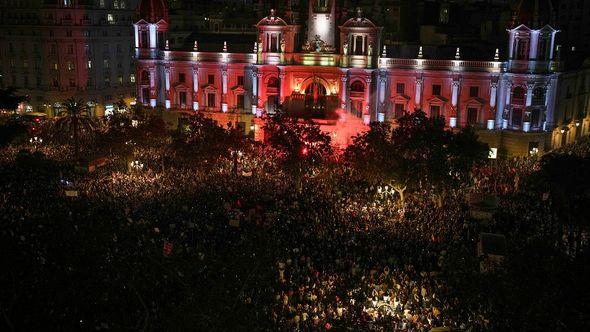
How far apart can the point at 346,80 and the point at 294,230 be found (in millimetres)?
30617

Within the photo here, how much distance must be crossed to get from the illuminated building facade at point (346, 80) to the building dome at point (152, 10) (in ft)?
0.38

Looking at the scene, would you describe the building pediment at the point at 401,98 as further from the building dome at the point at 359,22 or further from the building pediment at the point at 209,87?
the building pediment at the point at 209,87

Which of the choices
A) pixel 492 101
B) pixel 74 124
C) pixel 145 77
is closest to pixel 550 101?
pixel 492 101

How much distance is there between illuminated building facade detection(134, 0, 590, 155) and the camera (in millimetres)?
58875

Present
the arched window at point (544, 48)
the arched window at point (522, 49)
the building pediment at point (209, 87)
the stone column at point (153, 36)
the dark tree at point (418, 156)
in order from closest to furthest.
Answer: the dark tree at point (418, 156) → the arched window at point (544, 48) → the arched window at point (522, 49) → the building pediment at point (209, 87) → the stone column at point (153, 36)

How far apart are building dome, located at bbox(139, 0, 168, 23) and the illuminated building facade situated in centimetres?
11

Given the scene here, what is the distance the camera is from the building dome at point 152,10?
6962 centimetres

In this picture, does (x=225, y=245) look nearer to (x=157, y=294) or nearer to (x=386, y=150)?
(x=157, y=294)

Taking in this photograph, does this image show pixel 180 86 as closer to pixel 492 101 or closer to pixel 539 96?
pixel 492 101

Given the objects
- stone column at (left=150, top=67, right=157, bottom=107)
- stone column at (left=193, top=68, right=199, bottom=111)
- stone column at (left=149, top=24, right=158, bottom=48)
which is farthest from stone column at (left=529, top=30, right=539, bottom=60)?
stone column at (left=150, top=67, right=157, bottom=107)

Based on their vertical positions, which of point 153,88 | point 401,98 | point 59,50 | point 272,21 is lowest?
point 153,88

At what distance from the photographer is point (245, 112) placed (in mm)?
68000

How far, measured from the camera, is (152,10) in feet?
228

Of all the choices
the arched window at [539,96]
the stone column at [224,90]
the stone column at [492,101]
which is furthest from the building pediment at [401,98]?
the stone column at [224,90]
